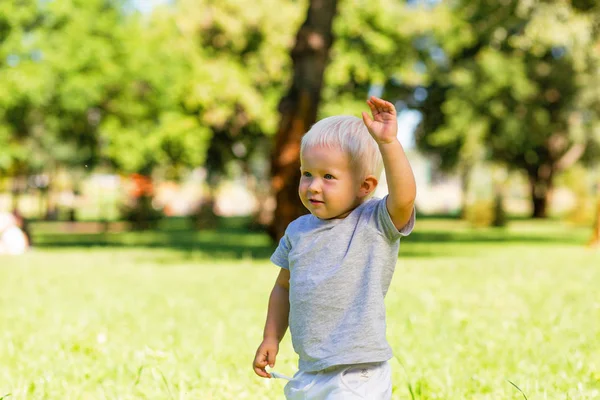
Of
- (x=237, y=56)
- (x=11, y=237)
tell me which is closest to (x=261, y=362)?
(x=11, y=237)

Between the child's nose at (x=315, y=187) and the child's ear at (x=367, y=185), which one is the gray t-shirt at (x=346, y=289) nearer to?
the child's ear at (x=367, y=185)

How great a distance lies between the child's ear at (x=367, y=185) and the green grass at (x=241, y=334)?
1.46 meters

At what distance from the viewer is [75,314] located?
803 cm

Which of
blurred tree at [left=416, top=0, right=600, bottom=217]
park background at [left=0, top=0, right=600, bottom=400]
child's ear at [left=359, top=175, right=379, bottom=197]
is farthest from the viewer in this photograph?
blurred tree at [left=416, top=0, right=600, bottom=217]

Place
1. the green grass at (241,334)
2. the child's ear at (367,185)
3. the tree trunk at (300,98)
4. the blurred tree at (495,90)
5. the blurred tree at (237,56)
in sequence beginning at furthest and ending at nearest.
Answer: the blurred tree at (237,56)
the blurred tree at (495,90)
the tree trunk at (300,98)
the green grass at (241,334)
the child's ear at (367,185)

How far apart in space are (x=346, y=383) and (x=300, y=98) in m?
14.3

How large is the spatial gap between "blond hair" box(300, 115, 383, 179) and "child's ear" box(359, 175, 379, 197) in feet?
0.05

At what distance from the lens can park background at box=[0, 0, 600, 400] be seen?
17.8 feet

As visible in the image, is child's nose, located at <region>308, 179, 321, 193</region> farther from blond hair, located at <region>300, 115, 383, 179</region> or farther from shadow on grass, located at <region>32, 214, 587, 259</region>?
shadow on grass, located at <region>32, 214, 587, 259</region>

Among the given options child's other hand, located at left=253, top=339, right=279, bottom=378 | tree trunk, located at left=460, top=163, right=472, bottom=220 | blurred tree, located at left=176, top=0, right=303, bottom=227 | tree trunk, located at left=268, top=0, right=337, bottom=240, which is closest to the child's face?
child's other hand, located at left=253, top=339, right=279, bottom=378

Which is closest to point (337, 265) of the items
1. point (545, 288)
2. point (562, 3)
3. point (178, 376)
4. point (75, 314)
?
point (178, 376)

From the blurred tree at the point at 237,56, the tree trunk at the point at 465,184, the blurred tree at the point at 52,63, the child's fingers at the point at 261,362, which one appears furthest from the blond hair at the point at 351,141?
the tree trunk at the point at 465,184

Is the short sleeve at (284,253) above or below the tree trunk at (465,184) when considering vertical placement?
above

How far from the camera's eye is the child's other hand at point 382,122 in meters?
3.00
